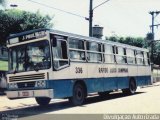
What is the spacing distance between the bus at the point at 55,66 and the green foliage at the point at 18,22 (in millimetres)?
14216

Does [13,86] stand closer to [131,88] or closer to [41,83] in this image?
[41,83]

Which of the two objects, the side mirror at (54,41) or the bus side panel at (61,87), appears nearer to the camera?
the bus side panel at (61,87)

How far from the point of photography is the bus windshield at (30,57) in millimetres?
13141

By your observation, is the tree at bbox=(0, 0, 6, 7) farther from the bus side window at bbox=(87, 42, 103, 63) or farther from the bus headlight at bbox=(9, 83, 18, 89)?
the bus headlight at bbox=(9, 83, 18, 89)

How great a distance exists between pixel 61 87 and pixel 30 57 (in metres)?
1.73

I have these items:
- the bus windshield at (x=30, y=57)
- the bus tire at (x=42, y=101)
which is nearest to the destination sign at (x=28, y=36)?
the bus windshield at (x=30, y=57)

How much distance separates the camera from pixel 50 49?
1304 cm

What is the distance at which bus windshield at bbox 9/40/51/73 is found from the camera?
13141mm

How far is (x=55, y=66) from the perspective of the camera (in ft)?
43.2

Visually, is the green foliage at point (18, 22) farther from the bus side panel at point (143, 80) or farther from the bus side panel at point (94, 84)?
the bus side panel at point (94, 84)

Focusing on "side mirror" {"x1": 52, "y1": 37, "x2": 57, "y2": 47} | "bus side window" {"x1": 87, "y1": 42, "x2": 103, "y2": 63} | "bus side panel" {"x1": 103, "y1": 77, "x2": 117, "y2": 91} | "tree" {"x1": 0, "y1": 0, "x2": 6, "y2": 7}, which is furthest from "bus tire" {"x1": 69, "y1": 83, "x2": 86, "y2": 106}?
"tree" {"x1": 0, "y1": 0, "x2": 6, "y2": 7}

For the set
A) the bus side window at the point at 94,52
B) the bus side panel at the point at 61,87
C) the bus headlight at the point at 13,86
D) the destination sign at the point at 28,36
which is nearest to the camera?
the bus side panel at the point at 61,87

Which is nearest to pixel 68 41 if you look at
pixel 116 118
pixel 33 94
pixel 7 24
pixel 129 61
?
pixel 33 94

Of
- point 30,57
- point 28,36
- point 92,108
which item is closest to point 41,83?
point 30,57
